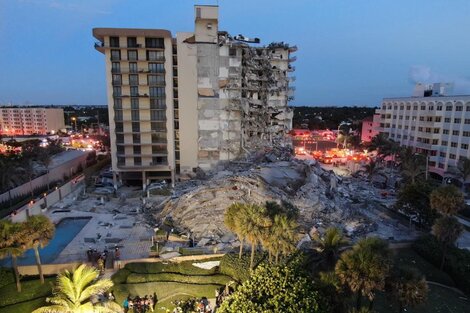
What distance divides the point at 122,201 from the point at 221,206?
19.5 metres

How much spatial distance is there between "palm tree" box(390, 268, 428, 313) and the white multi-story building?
53.8m

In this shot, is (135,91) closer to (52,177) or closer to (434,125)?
(52,177)

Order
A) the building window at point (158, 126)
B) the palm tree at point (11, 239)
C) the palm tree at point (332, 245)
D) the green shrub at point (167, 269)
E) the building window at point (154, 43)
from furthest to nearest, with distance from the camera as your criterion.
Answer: the building window at point (158, 126)
the building window at point (154, 43)
the green shrub at point (167, 269)
the palm tree at point (332, 245)
the palm tree at point (11, 239)

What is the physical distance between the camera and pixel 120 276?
28.5 m

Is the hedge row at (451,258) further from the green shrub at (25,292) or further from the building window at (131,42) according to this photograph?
the building window at (131,42)

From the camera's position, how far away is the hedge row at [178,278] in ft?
92.8

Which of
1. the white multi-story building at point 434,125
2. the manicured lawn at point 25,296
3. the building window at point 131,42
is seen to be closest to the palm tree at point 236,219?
the manicured lawn at point 25,296

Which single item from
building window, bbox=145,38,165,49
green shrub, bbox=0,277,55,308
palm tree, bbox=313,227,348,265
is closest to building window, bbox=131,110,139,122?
building window, bbox=145,38,165,49

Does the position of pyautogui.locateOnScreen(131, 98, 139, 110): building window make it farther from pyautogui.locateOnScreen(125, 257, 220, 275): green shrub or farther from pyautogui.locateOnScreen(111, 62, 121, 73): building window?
pyautogui.locateOnScreen(125, 257, 220, 275): green shrub

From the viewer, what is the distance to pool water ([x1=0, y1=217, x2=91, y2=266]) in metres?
32.9

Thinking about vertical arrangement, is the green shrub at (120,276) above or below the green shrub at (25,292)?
above

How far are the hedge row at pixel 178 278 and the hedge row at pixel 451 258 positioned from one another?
2223 cm

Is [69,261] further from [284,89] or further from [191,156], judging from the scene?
[284,89]

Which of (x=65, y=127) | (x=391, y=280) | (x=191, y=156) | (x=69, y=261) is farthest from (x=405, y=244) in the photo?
(x=65, y=127)
